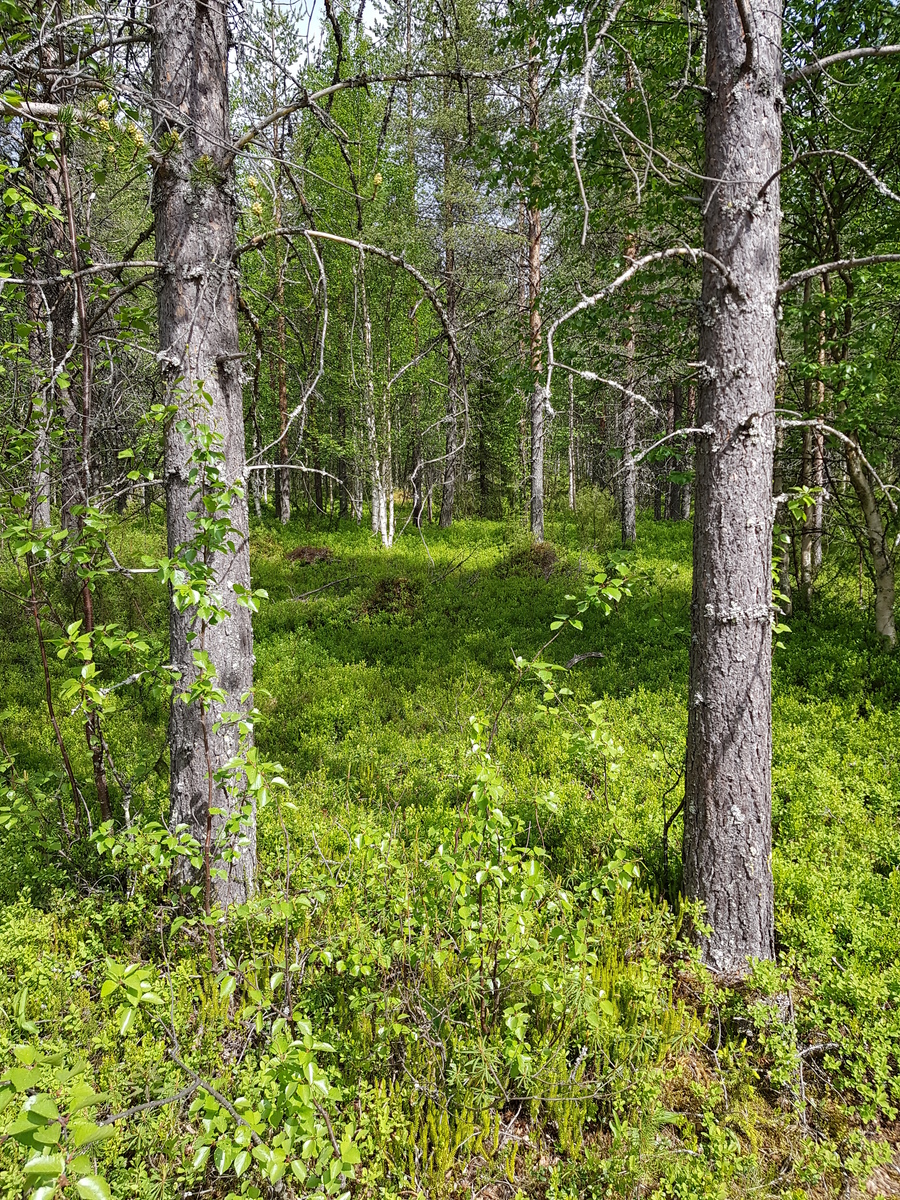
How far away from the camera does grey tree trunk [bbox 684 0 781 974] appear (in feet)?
9.80

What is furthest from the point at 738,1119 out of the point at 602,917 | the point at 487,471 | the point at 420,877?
the point at 487,471

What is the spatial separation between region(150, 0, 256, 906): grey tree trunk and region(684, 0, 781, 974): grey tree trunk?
Result: 7.88ft

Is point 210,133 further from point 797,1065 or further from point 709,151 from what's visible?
point 797,1065

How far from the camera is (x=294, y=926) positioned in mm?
3377

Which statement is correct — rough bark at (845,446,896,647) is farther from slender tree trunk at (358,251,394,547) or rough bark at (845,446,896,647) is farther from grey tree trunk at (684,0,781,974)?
slender tree trunk at (358,251,394,547)

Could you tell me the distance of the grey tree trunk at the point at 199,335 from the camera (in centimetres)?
292

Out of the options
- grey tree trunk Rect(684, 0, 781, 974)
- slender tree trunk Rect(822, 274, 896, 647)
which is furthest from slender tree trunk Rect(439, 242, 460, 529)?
slender tree trunk Rect(822, 274, 896, 647)

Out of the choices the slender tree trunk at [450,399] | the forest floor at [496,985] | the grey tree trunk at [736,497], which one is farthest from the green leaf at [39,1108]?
the grey tree trunk at [736,497]

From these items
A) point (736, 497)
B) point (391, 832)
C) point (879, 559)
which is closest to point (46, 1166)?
point (391, 832)

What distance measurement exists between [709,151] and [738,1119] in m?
4.48

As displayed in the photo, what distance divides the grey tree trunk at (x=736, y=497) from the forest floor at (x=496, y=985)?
34cm

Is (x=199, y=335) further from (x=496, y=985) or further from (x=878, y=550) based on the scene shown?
(x=878, y=550)

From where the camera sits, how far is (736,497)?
3027 mm

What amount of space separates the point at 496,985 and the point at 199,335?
3.40 meters
